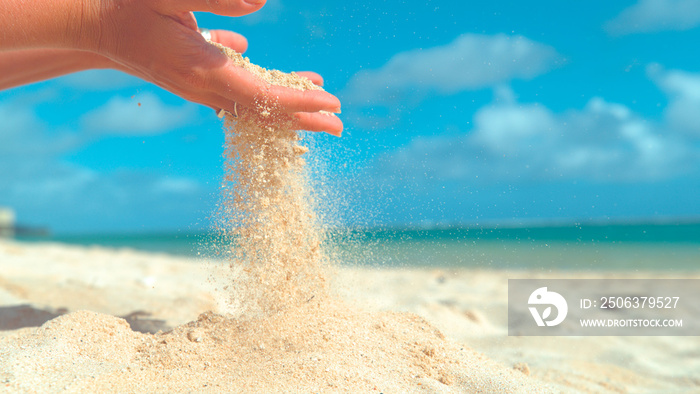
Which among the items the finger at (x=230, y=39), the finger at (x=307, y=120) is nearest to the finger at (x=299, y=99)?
the finger at (x=307, y=120)

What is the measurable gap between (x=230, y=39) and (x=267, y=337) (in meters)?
1.99

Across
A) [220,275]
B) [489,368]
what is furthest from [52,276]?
[489,368]

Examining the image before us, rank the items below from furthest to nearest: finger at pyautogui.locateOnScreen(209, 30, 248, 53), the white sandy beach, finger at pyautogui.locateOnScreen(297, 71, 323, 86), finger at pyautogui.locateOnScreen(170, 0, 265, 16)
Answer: finger at pyautogui.locateOnScreen(209, 30, 248, 53) < finger at pyautogui.locateOnScreen(297, 71, 323, 86) < finger at pyautogui.locateOnScreen(170, 0, 265, 16) < the white sandy beach

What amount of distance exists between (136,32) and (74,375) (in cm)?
147

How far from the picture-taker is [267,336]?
2094 mm

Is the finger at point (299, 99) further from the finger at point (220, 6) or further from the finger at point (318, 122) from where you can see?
the finger at point (220, 6)

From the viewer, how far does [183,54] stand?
2033 millimetres

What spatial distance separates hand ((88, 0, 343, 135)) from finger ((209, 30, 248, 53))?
0.78 m

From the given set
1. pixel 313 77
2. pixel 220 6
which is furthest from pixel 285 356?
pixel 313 77

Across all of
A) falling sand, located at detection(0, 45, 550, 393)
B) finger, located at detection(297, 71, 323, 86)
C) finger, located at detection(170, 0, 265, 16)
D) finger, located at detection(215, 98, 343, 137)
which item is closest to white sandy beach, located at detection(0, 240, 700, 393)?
falling sand, located at detection(0, 45, 550, 393)

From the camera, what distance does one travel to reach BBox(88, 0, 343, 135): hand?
1991 mm

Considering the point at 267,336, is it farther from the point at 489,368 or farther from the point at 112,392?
the point at 489,368

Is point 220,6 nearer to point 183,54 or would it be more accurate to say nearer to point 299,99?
point 183,54

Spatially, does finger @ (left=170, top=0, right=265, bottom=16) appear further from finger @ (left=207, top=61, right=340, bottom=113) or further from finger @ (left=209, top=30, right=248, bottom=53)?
finger @ (left=209, top=30, right=248, bottom=53)
